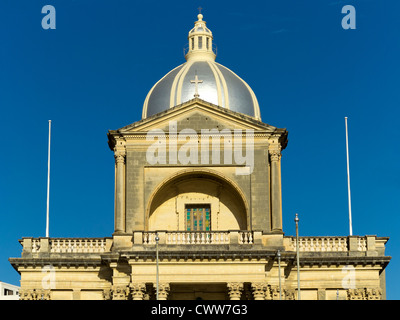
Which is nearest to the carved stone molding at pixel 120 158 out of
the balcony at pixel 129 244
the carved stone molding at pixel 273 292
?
the balcony at pixel 129 244

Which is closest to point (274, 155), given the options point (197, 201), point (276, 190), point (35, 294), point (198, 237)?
point (276, 190)

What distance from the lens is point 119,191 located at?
67.3m

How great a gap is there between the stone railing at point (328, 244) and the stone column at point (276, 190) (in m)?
1.23

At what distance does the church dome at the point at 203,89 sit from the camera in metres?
73.8

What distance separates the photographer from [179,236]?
64562mm

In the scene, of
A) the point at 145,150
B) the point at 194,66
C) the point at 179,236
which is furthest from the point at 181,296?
the point at 194,66

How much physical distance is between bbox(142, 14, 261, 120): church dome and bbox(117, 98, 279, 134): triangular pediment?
362cm

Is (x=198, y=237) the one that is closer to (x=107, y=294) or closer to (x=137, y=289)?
(x=137, y=289)

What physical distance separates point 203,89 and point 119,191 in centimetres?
1059

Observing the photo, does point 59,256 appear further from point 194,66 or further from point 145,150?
point 194,66

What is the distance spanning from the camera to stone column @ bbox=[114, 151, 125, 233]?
66.6 m

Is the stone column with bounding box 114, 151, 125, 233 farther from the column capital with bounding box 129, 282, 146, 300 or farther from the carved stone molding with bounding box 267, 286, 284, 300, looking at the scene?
the carved stone molding with bounding box 267, 286, 284, 300
